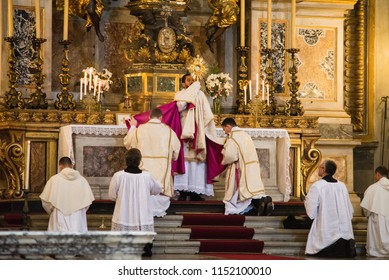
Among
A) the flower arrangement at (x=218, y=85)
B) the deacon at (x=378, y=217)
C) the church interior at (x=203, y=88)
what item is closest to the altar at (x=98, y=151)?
the church interior at (x=203, y=88)

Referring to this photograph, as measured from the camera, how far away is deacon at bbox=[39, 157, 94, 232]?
1596 centimetres

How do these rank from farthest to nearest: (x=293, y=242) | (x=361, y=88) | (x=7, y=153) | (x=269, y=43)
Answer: (x=361, y=88) < (x=269, y=43) < (x=7, y=153) < (x=293, y=242)

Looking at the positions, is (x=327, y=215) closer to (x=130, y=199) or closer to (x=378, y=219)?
(x=378, y=219)

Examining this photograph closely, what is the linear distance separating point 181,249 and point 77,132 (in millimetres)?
3199

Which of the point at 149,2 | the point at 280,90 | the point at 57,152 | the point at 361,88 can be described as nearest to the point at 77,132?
the point at 57,152

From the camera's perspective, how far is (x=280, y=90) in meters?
21.8

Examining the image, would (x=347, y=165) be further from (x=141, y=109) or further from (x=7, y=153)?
(x=7, y=153)

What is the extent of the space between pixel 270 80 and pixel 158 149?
3334mm

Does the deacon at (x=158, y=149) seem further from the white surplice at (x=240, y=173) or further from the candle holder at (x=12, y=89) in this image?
the candle holder at (x=12, y=89)

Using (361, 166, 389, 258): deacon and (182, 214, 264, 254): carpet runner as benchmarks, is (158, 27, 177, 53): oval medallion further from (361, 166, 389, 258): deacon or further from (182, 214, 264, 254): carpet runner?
(361, 166, 389, 258): deacon

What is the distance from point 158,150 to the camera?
17.8 m

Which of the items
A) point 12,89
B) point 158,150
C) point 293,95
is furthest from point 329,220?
point 12,89

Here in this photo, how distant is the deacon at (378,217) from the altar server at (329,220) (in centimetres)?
50

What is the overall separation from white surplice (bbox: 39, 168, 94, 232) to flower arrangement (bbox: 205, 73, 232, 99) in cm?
490
